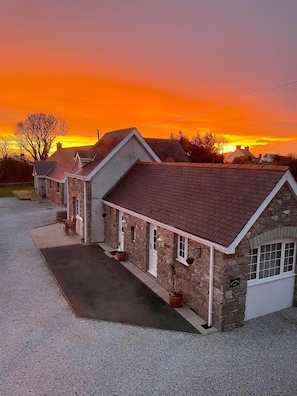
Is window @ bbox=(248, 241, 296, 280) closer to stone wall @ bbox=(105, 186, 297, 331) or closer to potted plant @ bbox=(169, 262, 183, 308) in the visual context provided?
stone wall @ bbox=(105, 186, 297, 331)

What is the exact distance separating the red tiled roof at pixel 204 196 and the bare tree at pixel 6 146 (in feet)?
167

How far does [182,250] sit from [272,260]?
311 centimetres

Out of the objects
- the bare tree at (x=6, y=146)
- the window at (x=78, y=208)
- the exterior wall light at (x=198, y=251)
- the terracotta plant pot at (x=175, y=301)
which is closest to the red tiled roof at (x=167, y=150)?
the window at (x=78, y=208)

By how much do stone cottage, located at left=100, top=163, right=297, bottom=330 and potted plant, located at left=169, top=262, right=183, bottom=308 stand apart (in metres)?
0.24

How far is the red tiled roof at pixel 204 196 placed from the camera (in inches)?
361

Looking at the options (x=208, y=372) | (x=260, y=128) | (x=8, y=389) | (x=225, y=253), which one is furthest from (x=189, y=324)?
(x=260, y=128)

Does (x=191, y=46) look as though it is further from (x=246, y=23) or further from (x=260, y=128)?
(x=260, y=128)

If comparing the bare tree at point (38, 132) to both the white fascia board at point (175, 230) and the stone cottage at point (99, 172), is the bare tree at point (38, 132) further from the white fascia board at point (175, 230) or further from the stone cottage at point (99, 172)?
the white fascia board at point (175, 230)

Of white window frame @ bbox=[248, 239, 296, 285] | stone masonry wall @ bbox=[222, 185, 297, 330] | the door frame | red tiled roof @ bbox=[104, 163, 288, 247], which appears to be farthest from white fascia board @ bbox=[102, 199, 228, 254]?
white window frame @ bbox=[248, 239, 296, 285]

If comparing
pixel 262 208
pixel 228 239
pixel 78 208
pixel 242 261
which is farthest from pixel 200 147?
pixel 228 239

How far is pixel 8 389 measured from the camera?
657 centimetres

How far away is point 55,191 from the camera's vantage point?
114 feet

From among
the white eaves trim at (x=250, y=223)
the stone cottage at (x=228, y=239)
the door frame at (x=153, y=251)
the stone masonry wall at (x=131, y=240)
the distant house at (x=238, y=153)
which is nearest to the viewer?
the white eaves trim at (x=250, y=223)

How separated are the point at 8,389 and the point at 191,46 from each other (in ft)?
55.7
